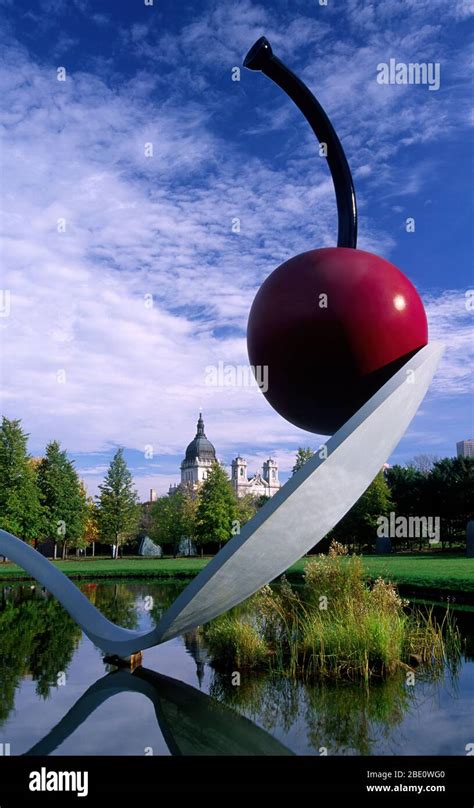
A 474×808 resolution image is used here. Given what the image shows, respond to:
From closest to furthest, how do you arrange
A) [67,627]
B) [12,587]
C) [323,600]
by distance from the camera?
[323,600] < [67,627] < [12,587]

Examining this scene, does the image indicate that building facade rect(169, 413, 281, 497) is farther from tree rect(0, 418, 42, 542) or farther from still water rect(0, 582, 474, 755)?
still water rect(0, 582, 474, 755)

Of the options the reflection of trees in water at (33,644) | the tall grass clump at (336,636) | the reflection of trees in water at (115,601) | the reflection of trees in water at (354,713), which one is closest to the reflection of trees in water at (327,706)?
the reflection of trees in water at (354,713)

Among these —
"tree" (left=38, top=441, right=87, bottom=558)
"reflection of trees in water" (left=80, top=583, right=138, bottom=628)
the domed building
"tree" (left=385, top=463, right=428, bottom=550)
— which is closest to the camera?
"reflection of trees in water" (left=80, top=583, right=138, bottom=628)

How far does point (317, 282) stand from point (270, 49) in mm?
2964

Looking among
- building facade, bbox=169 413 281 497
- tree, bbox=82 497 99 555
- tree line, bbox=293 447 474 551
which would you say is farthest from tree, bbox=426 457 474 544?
building facade, bbox=169 413 281 497

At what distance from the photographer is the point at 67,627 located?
13609mm

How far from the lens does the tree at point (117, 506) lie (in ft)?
142

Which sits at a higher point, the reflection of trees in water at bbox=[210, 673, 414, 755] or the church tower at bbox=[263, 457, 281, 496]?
the church tower at bbox=[263, 457, 281, 496]

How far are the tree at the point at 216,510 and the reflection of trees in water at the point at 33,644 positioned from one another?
2159 centimetres

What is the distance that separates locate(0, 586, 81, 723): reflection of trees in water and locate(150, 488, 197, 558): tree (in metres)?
25.5

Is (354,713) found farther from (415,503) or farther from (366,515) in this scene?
(415,503)

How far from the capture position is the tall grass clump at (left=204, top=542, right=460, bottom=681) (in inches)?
333

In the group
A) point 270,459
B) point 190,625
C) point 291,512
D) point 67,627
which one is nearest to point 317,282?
point 291,512
